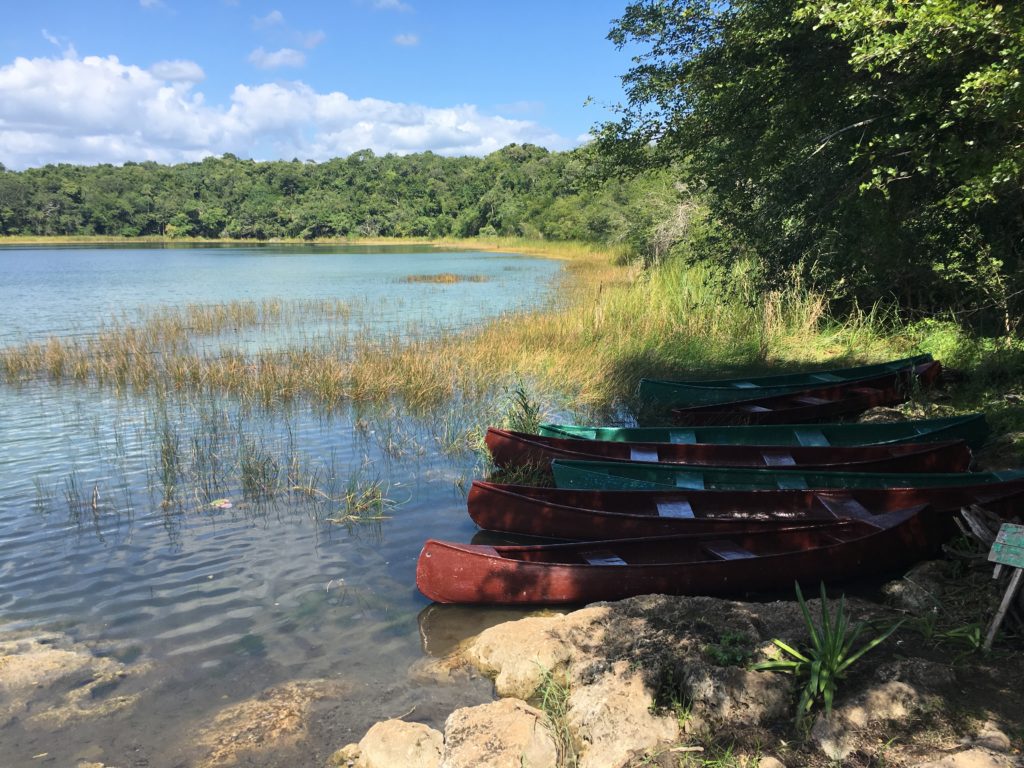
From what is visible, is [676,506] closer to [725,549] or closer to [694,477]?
[694,477]

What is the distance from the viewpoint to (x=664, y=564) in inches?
182

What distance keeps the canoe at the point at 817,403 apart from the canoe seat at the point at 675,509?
3.13 meters

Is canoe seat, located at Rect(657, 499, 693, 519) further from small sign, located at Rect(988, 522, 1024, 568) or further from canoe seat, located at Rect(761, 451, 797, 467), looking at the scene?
small sign, located at Rect(988, 522, 1024, 568)

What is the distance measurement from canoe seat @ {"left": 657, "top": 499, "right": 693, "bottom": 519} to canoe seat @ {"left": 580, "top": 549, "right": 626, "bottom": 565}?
28.7 inches

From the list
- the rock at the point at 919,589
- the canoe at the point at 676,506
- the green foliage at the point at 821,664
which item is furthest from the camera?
the canoe at the point at 676,506

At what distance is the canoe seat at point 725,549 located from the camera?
4980 millimetres

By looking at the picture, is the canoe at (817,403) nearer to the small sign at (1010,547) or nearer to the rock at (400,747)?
the small sign at (1010,547)

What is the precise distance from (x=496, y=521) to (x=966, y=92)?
15.6 ft

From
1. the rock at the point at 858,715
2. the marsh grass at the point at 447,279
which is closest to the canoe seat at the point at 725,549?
the rock at the point at 858,715

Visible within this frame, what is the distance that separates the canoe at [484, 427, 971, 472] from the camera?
6.26 meters

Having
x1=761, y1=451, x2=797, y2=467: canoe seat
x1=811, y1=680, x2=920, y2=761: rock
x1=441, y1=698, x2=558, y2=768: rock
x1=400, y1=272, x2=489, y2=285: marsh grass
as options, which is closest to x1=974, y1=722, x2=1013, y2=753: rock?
x1=811, y1=680, x2=920, y2=761: rock

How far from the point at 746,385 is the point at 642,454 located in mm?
3154

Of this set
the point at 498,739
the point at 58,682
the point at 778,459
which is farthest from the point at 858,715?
the point at 58,682

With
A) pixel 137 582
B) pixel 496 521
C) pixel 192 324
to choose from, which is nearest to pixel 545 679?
pixel 496 521
